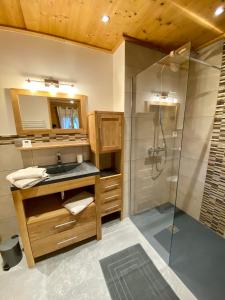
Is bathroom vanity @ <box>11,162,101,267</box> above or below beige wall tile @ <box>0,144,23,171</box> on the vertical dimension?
below

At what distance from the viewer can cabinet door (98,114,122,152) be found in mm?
1674

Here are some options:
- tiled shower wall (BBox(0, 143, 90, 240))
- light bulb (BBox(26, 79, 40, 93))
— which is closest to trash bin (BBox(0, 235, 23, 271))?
tiled shower wall (BBox(0, 143, 90, 240))

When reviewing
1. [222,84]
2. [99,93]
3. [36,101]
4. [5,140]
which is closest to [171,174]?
[222,84]

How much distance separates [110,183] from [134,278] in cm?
98

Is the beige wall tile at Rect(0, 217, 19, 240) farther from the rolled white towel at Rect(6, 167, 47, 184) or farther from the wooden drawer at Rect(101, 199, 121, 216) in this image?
the wooden drawer at Rect(101, 199, 121, 216)

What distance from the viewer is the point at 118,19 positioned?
54.5 inches

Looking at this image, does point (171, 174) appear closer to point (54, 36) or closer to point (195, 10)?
point (195, 10)

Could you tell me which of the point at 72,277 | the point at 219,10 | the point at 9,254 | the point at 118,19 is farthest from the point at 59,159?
the point at 219,10

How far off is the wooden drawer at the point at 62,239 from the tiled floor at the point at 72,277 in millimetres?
154

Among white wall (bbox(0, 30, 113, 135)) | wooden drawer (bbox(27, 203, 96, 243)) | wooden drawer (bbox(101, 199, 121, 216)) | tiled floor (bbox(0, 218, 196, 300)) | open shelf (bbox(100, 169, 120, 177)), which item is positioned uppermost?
white wall (bbox(0, 30, 113, 135))

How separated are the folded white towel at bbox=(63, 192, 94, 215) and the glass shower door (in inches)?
30.8

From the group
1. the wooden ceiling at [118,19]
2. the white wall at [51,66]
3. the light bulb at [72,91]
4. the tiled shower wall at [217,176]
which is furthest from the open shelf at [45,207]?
the wooden ceiling at [118,19]

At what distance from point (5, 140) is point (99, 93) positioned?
4.29ft

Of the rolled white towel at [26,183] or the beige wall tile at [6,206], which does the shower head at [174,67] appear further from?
the beige wall tile at [6,206]
